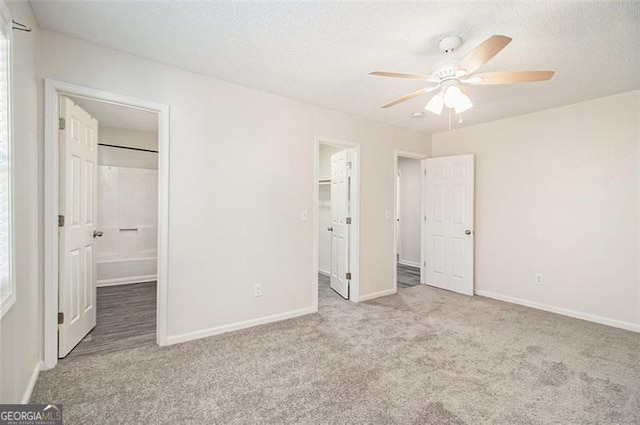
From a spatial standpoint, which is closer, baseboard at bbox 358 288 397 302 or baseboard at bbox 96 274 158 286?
baseboard at bbox 358 288 397 302

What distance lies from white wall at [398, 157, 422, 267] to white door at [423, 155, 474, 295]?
4.88 feet

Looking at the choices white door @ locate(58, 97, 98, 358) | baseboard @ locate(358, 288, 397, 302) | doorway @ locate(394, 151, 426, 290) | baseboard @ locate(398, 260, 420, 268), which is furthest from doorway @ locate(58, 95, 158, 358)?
baseboard @ locate(398, 260, 420, 268)

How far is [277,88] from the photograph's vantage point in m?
2.96

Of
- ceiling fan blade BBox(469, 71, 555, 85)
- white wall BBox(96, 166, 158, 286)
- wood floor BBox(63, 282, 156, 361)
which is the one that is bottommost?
wood floor BBox(63, 282, 156, 361)

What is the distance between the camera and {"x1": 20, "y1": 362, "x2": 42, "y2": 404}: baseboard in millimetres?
1743

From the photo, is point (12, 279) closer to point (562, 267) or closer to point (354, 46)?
point (354, 46)

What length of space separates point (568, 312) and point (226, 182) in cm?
410

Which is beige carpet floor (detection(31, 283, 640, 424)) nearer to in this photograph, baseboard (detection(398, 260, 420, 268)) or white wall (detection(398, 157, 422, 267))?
baseboard (detection(398, 260, 420, 268))

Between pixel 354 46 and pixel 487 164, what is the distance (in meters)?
2.93

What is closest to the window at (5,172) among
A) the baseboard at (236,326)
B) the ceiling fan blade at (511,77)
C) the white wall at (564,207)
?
the baseboard at (236,326)

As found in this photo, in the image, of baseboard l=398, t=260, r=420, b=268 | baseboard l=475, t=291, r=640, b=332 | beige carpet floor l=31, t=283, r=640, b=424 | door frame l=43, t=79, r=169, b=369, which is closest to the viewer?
beige carpet floor l=31, t=283, r=640, b=424

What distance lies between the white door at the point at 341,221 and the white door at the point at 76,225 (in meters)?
2.79

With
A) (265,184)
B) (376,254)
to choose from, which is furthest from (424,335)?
(265,184)

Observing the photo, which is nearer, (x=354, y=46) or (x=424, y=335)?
(x=354, y=46)
